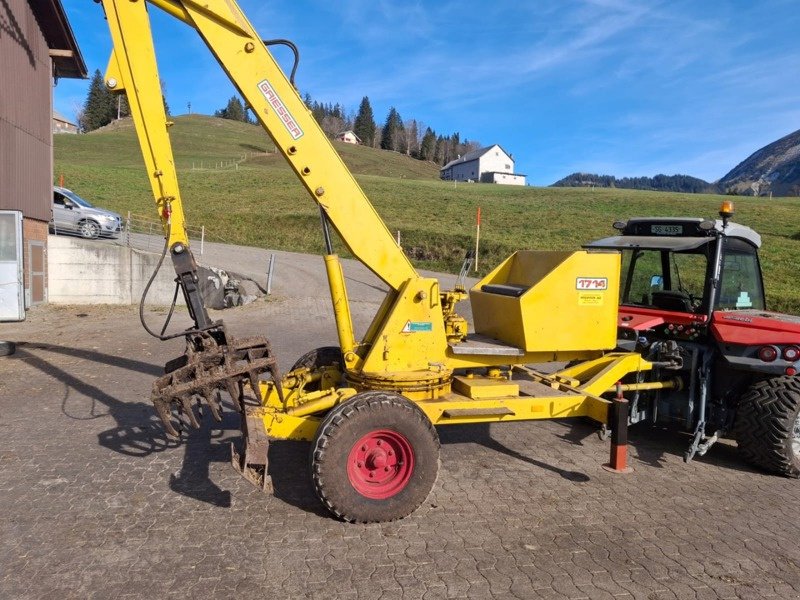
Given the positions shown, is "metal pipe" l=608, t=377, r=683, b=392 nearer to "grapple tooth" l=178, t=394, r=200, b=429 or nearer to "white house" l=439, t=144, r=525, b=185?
"grapple tooth" l=178, t=394, r=200, b=429

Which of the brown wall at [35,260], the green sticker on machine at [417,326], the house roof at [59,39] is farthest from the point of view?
the house roof at [59,39]

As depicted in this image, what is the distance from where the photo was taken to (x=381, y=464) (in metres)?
4.61

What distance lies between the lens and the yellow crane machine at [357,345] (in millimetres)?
4496

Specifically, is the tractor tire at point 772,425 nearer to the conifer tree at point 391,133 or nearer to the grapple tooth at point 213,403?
the grapple tooth at point 213,403

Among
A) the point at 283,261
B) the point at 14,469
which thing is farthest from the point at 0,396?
the point at 283,261

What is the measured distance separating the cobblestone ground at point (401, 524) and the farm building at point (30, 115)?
9638mm

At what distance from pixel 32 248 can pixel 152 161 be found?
12467 millimetres

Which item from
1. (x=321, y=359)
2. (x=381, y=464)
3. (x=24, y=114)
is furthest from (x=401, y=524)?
(x=24, y=114)

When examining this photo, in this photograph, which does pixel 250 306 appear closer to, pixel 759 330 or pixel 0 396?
pixel 0 396

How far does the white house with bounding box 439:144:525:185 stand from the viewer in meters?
105

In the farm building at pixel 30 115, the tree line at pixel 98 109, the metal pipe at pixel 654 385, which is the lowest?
the metal pipe at pixel 654 385

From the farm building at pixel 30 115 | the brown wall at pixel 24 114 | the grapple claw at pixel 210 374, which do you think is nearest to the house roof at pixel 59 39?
the farm building at pixel 30 115

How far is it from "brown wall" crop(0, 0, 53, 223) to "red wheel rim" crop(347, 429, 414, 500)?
13.3 meters

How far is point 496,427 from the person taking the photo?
7.03 metres
